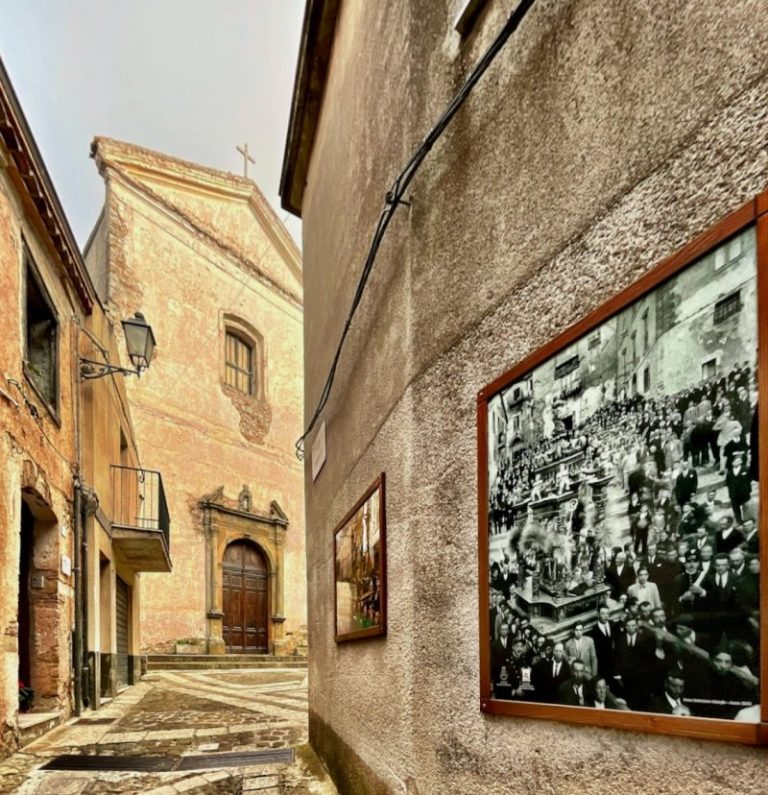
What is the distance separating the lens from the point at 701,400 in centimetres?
120

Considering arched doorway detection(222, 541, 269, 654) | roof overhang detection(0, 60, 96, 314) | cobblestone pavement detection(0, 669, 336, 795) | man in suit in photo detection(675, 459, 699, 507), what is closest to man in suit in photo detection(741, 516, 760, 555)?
man in suit in photo detection(675, 459, 699, 507)

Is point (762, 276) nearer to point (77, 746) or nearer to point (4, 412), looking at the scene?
point (4, 412)

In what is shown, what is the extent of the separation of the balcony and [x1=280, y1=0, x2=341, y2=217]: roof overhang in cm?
534

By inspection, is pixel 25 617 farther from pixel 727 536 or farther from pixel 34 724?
pixel 727 536

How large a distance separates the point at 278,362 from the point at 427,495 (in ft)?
55.7

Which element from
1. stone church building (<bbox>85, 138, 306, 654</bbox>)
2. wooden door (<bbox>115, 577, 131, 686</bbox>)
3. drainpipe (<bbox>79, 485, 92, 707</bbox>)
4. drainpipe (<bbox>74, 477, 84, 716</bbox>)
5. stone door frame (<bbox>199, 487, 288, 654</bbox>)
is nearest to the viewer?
drainpipe (<bbox>74, 477, 84, 716</bbox>)

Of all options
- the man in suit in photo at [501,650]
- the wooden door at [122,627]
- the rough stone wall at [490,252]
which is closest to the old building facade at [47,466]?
the wooden door at [122,627]

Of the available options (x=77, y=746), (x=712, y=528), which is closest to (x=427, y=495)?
(x=712, y=528)

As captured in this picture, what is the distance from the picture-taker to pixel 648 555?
1.30 meters

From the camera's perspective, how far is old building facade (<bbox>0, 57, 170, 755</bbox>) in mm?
5273

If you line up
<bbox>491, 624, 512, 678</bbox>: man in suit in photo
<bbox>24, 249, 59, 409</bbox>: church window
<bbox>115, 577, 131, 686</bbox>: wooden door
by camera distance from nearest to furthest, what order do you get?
<bbox>491, 624, 512, 678</bbox>: man in suit in photo, <bbox>24, 249, 59, 409</bbox>: church window, <bbox>115, 577, 131, 686</bbox>: wooden door

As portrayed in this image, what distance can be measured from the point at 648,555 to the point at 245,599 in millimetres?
16368

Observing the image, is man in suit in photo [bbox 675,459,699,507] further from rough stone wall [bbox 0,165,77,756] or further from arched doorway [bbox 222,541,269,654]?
arched doorway [bbox 222,541,269,654]

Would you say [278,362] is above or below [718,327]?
above
